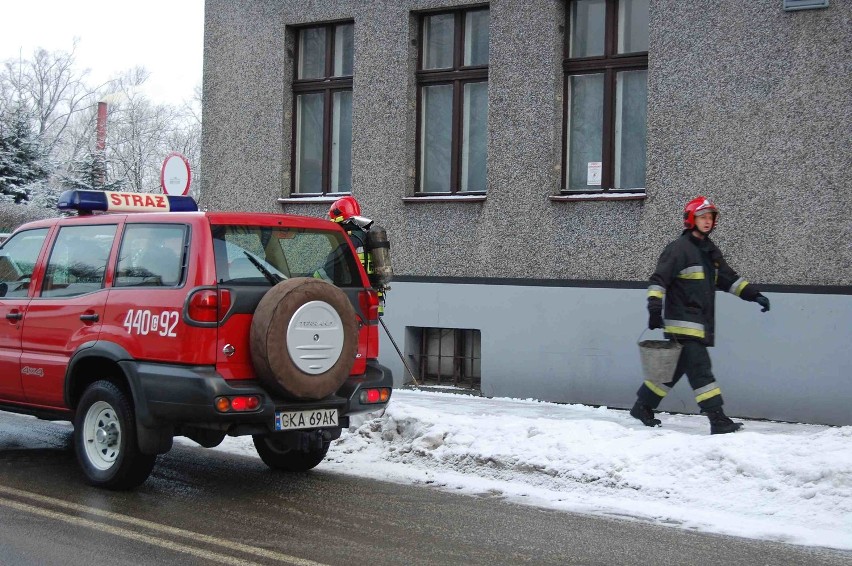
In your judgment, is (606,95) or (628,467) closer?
(628,467)

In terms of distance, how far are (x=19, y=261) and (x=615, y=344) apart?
594 cm

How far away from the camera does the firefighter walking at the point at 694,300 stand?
920 cm

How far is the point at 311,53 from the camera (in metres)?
14.1

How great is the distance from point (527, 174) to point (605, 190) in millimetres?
877

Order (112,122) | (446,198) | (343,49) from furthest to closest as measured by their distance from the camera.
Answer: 1. (112,122)
2. (343,49)
3. (446,198)

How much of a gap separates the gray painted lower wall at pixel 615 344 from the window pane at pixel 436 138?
1.39m

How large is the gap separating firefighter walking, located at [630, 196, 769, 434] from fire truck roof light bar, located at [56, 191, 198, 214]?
417 cm

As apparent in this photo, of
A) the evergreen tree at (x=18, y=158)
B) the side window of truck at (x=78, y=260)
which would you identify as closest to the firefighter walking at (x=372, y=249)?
the side window of truck at (x=78, y=260)

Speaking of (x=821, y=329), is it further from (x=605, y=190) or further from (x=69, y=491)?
(x=69, y=491)

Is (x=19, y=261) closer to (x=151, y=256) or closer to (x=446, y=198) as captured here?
(x=151, y=256)

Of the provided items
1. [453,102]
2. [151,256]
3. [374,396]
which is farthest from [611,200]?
[151,256]

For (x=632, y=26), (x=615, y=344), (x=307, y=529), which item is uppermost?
(x=632, y=26)

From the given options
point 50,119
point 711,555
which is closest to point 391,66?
point 711,555

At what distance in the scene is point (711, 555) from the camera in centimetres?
598
